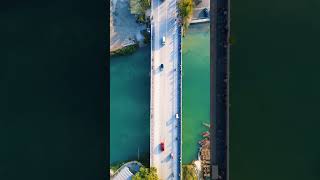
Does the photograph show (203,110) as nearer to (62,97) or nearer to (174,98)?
(174,98)

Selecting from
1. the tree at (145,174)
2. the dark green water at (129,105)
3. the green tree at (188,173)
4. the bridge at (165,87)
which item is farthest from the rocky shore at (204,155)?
the dark green water at (129,105)

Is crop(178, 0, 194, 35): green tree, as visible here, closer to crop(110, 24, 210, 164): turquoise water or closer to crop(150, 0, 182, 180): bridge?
crop(150, 0, 182, 180): bridge

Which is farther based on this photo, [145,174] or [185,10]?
[185,10]

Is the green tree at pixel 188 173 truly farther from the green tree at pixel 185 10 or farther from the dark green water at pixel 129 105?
the green tree at pixel 185 10
